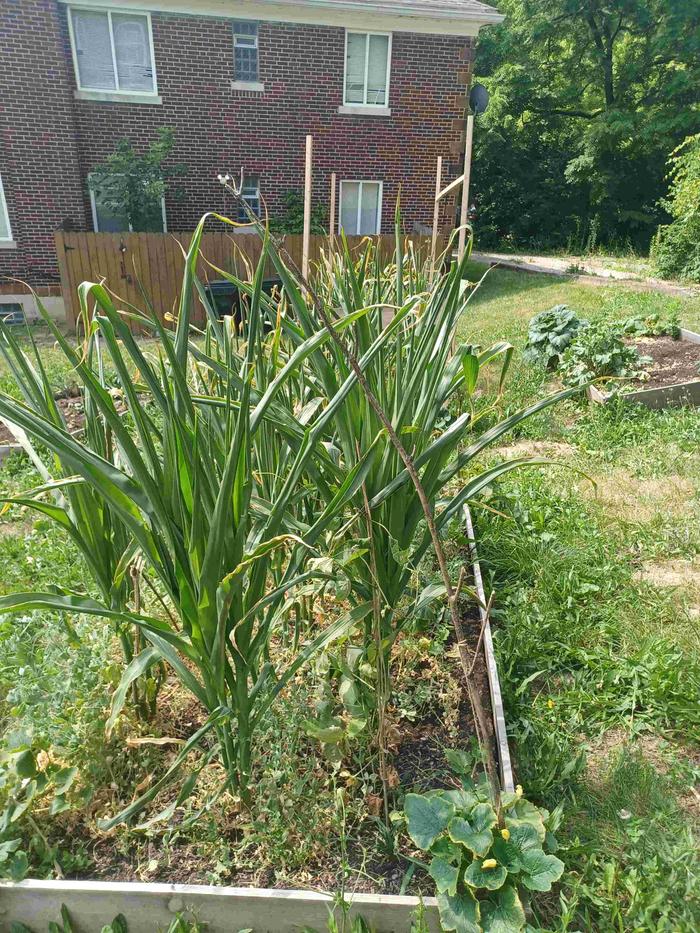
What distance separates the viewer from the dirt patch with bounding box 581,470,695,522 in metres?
3.51

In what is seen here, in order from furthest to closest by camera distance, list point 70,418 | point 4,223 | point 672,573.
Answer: point 4,223, point 70,418, point 672,573

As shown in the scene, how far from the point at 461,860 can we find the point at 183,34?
12.7 meters

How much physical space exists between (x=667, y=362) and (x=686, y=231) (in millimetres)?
8117

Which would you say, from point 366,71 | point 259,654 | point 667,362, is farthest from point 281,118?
point 259,654

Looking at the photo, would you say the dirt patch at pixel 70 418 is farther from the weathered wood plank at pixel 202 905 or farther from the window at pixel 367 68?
the window at pixel 367 68

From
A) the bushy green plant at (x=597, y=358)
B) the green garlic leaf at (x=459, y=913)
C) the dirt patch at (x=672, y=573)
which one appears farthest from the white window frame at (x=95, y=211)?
the green garlic leaf at (x=459, y=913)

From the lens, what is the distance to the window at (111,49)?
34.4ft

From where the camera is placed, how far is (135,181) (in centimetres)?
1080

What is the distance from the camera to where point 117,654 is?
6.99 ft

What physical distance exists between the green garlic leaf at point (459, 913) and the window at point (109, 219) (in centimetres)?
1152

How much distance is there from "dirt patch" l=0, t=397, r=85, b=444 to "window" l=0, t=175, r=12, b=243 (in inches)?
276

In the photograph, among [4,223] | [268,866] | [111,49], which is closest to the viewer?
[268,866]

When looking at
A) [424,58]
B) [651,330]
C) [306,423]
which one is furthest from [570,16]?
[306,423]

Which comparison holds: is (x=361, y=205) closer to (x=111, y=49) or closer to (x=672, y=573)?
(x=111, y=49)
